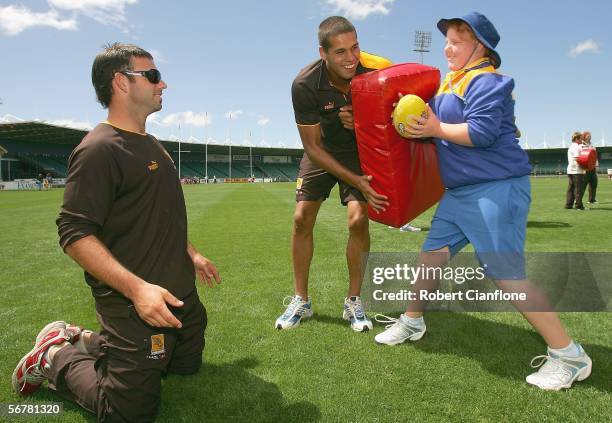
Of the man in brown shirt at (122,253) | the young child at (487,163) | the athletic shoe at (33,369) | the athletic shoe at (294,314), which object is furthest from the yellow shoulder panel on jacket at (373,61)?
the athletic shoe at (33,369)

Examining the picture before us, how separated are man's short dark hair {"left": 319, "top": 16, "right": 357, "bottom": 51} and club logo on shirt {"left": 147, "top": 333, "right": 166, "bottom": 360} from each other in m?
2.28

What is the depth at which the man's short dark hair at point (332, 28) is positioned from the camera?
330cm

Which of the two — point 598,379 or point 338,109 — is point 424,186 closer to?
point 338,109

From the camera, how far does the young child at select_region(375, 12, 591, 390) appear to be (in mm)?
2645

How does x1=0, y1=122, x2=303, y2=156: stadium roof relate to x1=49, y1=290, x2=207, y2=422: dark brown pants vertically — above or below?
below

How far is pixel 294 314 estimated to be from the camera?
3.85 m

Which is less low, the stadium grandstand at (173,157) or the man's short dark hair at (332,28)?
the man's short dark hair at (332,28)

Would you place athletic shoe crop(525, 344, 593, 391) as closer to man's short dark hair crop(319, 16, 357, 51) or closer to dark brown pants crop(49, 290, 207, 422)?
dark brown pants crop(49, 290, 207, 422)

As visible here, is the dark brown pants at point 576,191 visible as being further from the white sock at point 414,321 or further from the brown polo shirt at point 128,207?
the brown polo shirt at point 128,207

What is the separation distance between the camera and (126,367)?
2.39 m

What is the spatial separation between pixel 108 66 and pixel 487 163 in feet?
7.28

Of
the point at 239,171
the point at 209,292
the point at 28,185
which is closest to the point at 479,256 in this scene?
the point at 209,292

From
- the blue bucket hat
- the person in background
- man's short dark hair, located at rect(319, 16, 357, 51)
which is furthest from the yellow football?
the person in background

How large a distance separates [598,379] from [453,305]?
1512 millimetres
